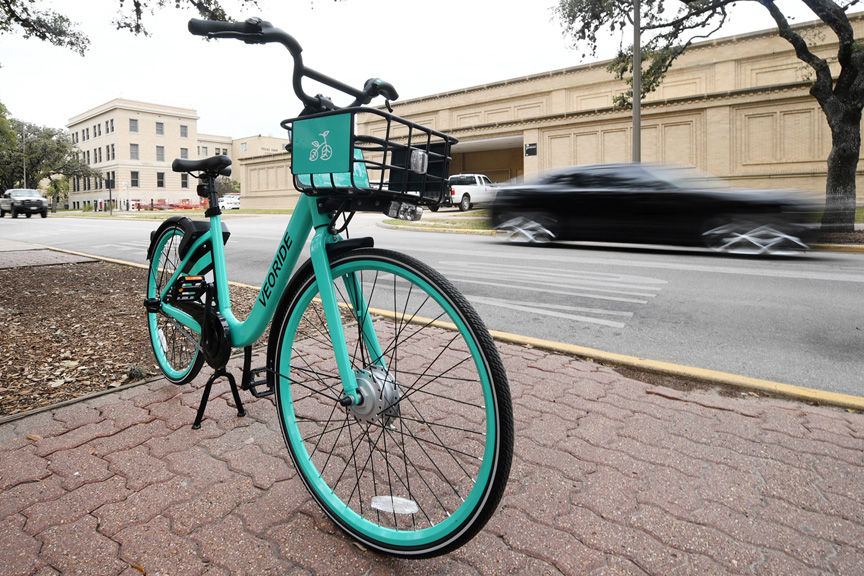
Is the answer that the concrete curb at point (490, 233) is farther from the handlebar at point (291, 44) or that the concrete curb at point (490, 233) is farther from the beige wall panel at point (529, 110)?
the beige wall panel at point (529, 110)

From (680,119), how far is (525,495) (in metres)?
30.9

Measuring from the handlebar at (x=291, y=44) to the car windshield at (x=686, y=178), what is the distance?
31.9 feet

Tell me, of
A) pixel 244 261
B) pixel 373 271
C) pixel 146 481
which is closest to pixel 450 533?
pixel 373 271

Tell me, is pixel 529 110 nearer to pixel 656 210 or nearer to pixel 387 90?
pixel 656 210

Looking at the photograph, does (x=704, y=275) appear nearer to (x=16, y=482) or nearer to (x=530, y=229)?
(x=530, y=229)

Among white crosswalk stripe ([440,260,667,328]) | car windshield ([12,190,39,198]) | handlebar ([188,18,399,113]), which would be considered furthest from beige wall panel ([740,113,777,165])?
→ car windshield ([12,190,39,198])

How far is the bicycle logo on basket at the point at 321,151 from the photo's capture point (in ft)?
6.06

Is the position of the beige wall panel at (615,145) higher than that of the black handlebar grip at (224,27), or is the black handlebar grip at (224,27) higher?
the beige wall panel at (615,145)

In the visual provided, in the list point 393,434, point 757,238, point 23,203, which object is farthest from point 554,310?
point 23,203

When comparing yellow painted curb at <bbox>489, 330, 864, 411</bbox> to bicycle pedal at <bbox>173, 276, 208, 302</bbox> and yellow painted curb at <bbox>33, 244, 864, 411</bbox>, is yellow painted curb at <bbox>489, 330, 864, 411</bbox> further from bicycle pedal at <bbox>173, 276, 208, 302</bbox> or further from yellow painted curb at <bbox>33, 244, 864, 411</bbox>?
bicycle pedal at <bbox>173, 276, 208, 302</bbox>

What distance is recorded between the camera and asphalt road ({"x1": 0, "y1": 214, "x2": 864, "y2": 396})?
4.30 meters

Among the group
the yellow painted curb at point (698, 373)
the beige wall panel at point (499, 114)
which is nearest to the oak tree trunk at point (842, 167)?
the yellow painted curb at point (698, 373)

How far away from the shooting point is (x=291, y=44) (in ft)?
6.73

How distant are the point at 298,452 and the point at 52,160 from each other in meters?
78.1
